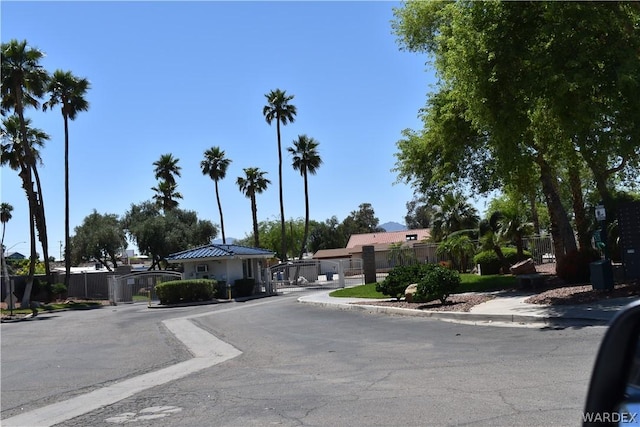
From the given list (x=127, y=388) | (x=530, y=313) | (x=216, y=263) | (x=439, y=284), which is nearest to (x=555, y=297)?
(x=530, y=313)

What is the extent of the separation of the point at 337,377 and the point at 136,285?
35.6 m

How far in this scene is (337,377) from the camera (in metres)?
9.16

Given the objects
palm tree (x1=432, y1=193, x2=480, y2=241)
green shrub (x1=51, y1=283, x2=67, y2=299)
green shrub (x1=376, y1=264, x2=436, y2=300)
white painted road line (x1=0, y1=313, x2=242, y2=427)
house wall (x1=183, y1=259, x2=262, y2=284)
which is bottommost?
white painted road line (x1=0, y1=313, x2=242, y2=427)

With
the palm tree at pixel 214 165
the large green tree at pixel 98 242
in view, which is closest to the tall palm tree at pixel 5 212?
the large green tree at pixel 98 242

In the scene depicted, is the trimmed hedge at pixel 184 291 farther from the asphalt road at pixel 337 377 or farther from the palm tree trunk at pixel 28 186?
the asphalt road at pixel 337 377

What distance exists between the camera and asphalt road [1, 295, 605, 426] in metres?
6.85

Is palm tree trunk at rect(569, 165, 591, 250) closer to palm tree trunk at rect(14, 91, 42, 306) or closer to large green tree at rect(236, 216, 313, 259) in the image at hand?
palm tree trunk at rect(14, 91, 42, 306)

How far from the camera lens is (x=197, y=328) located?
18938 mm

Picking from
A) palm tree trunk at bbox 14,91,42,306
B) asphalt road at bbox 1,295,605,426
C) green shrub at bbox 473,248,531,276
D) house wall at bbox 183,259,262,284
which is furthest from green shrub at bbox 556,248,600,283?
palm tree trunk at bbox 14,91,42,306

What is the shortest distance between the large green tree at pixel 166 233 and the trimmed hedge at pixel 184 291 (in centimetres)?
3200

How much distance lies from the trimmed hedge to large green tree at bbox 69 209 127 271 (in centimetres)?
3511

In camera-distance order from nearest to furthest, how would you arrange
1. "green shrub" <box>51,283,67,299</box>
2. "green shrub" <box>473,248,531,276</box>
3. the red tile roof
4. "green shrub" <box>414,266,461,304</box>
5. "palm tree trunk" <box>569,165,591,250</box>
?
"green shrub" <box>414,266,461,304</box>
"palm tree trunk" <box>569,165,591,250</box>
"green shrub" <box>473,248,531,276</box>
"green shrub" <box>51,283,67,299</box>
the red tile roof

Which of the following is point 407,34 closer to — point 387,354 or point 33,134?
point 387,354

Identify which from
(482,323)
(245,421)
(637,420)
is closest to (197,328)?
(482,323)
